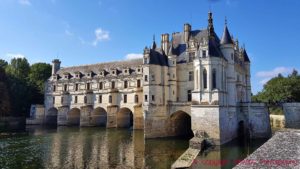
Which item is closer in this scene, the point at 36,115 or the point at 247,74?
the point at 247,74

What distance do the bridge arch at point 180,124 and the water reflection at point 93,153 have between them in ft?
11.1

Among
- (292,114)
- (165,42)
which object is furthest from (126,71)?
(292,114)

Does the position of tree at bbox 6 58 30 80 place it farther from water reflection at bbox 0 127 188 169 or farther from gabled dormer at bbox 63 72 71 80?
water reflection at bbox 0 127 188 169

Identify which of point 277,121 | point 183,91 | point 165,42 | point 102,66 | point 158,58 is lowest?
point 277,121

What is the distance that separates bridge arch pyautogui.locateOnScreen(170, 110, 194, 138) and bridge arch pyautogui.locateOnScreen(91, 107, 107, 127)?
1889 cm

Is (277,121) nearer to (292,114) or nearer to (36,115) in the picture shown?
(292,114)

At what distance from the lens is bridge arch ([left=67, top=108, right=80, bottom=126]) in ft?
156

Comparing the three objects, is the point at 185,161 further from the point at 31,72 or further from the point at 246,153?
the point at 31,72

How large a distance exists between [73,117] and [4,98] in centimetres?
1373

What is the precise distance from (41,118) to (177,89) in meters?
32.1

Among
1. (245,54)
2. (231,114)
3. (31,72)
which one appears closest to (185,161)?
(231,114)

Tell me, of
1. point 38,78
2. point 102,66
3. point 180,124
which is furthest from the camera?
point 38,78

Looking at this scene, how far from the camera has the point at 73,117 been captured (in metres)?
48.5

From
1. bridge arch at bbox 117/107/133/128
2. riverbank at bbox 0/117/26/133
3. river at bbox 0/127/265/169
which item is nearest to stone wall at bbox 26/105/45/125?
riverbank at bbox 0/117/26/133
